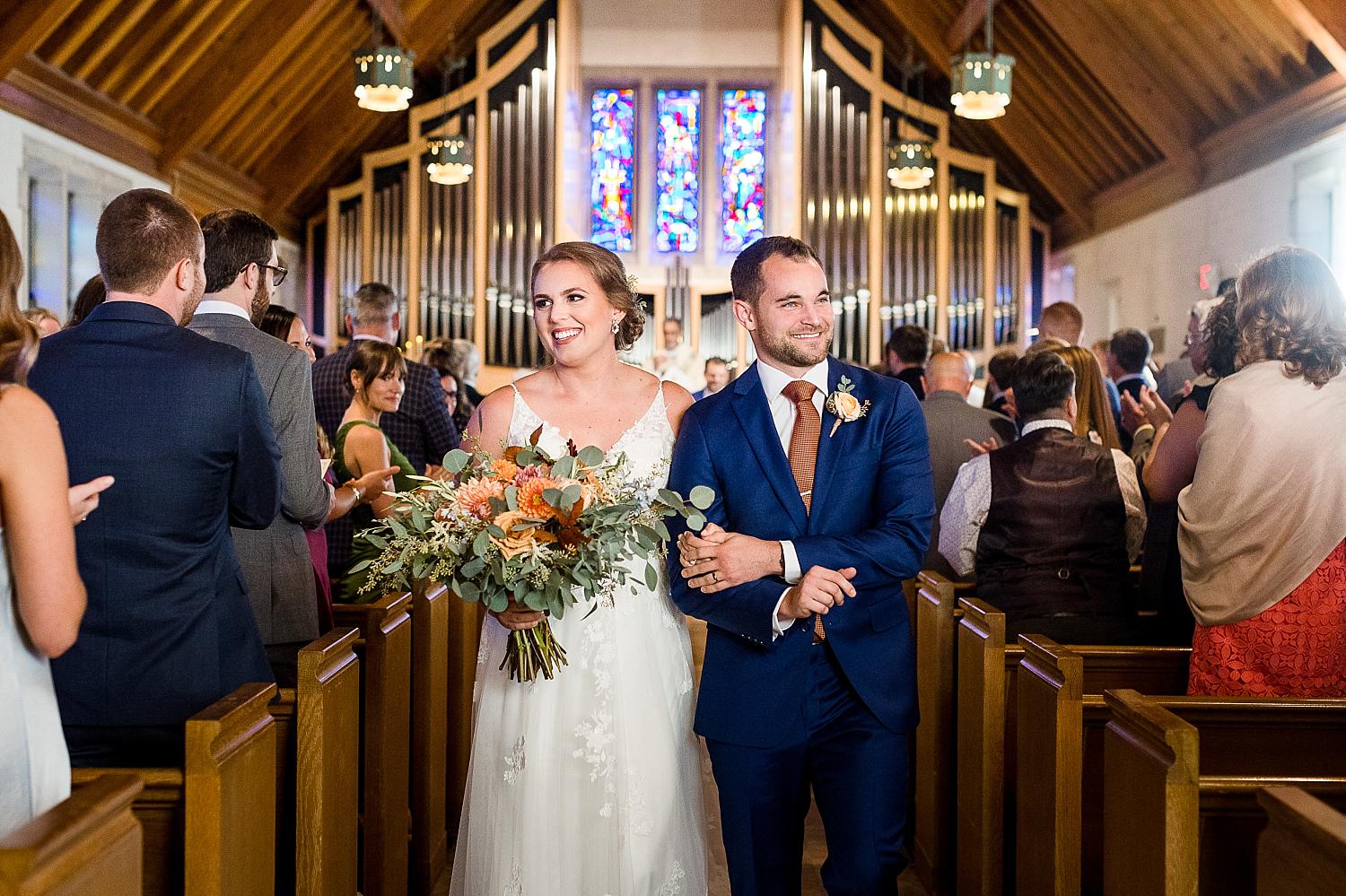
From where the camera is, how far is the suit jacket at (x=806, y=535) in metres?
2.46

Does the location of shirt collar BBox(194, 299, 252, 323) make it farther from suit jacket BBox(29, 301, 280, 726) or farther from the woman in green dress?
the woman in green dress

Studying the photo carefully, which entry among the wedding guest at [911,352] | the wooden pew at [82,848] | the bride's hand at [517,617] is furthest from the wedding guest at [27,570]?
the wedding guest at [911,352]

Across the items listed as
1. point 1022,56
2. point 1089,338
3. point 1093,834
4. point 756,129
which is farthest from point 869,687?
point 756,129

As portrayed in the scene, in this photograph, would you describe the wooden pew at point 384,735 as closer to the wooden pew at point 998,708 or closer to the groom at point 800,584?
the groom at point 800,584

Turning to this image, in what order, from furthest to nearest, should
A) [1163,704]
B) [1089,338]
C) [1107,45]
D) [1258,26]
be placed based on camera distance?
[1089,338] < [1107,45] < [1258,26] < [1163,704]

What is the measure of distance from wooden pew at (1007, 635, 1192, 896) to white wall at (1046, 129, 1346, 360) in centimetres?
470

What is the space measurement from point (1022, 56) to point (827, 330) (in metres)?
9.58

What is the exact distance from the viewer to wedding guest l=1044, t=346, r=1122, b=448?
4.27 meters

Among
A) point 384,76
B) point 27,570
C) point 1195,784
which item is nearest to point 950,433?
point 1195,784

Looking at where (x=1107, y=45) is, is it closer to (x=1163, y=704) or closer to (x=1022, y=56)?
(x=1022, y=56)

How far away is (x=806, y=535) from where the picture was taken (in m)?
2.52

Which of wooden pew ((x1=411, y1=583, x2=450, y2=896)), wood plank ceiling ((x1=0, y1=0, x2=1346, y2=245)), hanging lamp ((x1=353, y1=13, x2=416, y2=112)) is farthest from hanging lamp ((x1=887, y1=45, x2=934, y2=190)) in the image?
wooden pew ((x1=411, y1=583, x2=450, y2=896))

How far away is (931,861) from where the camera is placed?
12.4 ft

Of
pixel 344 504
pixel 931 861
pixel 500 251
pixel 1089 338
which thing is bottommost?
pixel 931 861
